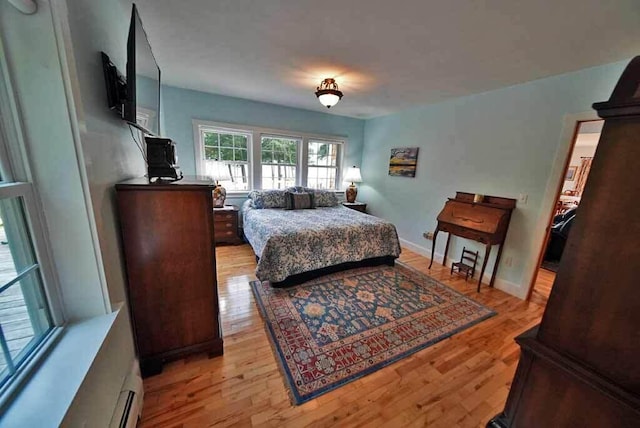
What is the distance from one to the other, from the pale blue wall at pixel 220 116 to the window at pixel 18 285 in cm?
324

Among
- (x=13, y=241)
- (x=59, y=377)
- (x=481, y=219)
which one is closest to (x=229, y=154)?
(x=13, y=241)

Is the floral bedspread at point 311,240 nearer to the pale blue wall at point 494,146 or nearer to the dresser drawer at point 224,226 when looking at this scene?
the dresser drawer at point 224,226

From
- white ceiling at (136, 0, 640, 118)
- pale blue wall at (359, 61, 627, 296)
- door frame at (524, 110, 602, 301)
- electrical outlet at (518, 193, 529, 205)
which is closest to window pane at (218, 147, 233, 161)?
white ceiling at (136, 0, 640, 118)

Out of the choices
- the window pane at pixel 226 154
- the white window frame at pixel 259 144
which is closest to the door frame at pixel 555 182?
the white window frame at pixel 259 144

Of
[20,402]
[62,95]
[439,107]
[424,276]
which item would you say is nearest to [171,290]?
[20,402]

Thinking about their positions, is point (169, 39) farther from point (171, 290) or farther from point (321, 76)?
point (171, 290)

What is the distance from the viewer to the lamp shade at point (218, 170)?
404 centimetres

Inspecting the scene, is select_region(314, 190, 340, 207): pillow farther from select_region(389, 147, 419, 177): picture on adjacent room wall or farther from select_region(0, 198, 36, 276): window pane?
select_region(0, 198, 36, 276): window pane

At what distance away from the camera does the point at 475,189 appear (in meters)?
3.12

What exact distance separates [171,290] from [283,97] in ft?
10.6

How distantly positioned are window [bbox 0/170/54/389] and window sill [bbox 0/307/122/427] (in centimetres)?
6

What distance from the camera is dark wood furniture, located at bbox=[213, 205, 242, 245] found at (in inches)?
149

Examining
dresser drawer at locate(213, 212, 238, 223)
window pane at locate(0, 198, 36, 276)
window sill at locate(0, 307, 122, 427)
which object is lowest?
dresser drawer at locate(213, 212, 238, 223)

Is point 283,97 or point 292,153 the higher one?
point 283,97
